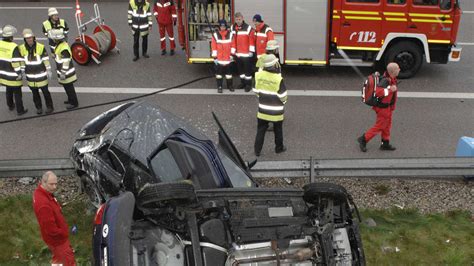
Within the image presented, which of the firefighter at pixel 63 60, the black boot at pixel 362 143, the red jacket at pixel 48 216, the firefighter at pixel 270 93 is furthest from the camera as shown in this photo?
the firefighter at pixel 63 60

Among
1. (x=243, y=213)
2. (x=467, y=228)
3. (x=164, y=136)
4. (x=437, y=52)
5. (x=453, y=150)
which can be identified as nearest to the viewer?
(x=243, y=213)

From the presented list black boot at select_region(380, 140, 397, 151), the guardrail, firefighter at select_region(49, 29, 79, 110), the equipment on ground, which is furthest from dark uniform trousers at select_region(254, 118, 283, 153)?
the equipment on ground

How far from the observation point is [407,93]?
11.1m

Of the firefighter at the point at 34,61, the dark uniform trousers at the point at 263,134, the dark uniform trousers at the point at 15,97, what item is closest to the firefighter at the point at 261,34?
the dark uniform trousers at the point at 263,134

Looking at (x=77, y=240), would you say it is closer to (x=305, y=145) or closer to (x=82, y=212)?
(x=82, y=212)

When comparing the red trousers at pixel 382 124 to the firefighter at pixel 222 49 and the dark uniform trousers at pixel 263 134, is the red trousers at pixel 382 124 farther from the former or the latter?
the firefighter at pixel 222 49

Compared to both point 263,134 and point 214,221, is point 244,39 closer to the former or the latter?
point 263,134

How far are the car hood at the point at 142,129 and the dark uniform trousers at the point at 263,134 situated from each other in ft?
6.85

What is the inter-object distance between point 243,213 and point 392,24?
737 cm

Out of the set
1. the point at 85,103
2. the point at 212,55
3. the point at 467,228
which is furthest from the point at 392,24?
the point at 85,103

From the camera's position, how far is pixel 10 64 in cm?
968

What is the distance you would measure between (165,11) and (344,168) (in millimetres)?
6562

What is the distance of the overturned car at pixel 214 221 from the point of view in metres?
4.51

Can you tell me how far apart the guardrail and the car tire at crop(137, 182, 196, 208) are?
2.93 metres
